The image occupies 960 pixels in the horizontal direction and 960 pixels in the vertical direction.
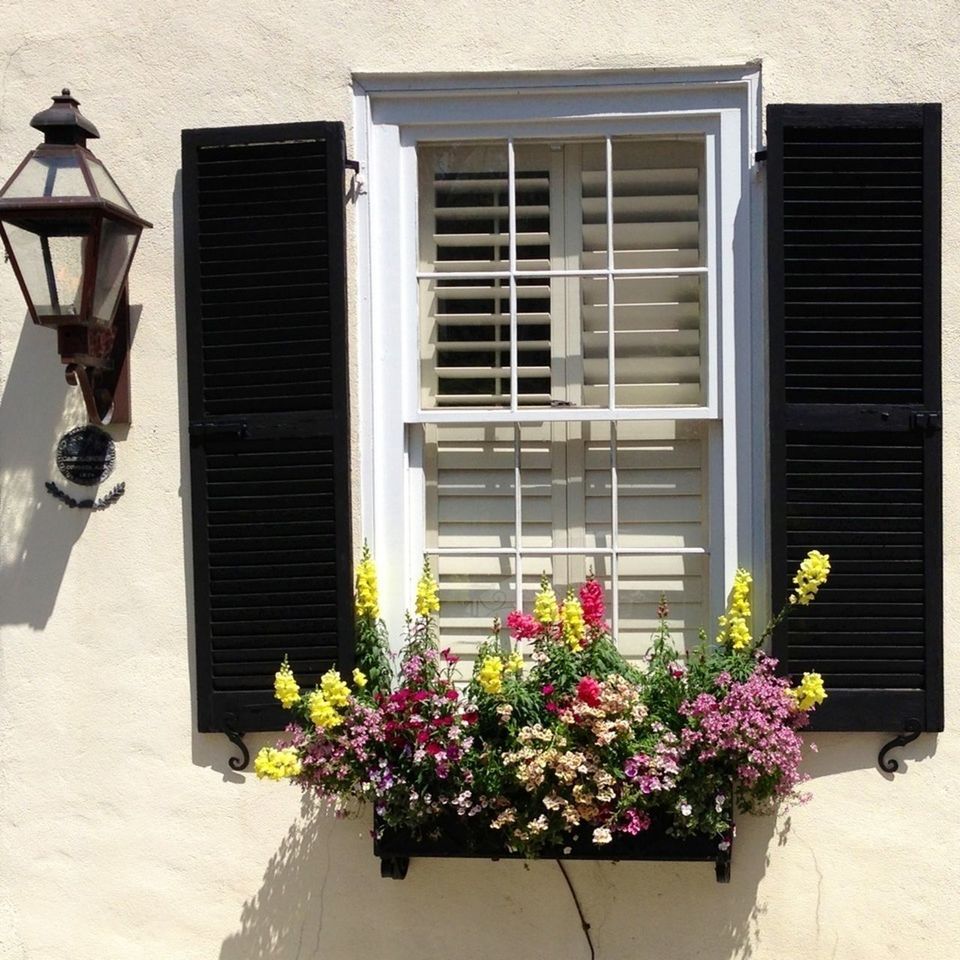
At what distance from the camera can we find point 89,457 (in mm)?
3752

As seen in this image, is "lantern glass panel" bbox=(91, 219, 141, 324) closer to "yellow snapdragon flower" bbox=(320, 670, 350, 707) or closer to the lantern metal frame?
the lantern metal frame

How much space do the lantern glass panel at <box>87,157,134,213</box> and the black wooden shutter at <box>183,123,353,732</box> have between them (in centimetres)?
19

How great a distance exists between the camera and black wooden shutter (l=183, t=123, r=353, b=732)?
11.8ft

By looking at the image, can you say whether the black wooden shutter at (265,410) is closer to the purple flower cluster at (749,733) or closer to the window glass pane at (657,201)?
the window glass pane at (657,201)

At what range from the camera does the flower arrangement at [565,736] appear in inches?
127

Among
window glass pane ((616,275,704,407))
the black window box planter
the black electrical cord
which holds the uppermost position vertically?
window glass pane ((616,275,704,407))

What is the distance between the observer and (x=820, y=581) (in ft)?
11.1

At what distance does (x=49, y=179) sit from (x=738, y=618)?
2353 mm

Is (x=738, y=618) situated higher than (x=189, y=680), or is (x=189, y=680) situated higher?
(x=738, y=618)

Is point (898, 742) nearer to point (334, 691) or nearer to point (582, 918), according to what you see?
point (582, 918)

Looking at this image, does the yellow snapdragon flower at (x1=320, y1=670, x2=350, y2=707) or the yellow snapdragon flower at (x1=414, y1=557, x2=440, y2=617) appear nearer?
the yellow snapdragon flower at (x1=320, y1=670, x2=350, y2=707)

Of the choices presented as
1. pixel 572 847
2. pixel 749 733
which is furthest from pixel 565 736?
pixel 749 733

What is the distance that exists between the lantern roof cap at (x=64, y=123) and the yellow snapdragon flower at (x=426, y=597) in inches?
64.6

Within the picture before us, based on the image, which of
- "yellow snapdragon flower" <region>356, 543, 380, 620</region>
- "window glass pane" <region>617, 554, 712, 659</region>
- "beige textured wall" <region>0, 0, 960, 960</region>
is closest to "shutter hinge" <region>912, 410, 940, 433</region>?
"beige textured wall" <region>0, 0, 960, 960</region>
